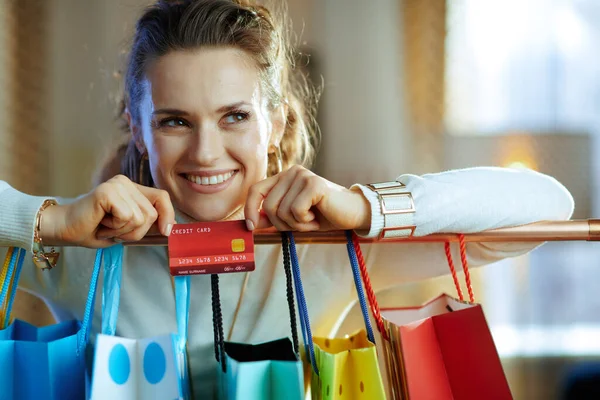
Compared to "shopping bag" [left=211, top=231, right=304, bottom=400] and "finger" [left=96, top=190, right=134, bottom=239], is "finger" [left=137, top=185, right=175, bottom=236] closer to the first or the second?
"finger" [left=96, top=190, right=134, bottom=239]

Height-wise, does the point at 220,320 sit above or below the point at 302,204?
below

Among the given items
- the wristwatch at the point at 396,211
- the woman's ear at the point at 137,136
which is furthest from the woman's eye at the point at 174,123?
the wristwatch at the point at 396,211

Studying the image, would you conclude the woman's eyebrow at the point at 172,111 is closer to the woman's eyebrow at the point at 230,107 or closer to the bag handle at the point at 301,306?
the woman's eyebrow at the point at 230,107

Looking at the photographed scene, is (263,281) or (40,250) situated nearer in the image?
(40,250)

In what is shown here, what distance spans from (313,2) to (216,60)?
45.4 inches

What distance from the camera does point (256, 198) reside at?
0.70 m

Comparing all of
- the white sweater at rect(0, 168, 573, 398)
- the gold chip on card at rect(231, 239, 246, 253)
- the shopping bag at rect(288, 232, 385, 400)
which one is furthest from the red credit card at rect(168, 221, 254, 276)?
the white sweater at rect(0, 168, 573, 398)

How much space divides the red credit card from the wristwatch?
0.15 m

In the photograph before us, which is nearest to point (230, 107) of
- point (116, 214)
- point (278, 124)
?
point (278, 124)

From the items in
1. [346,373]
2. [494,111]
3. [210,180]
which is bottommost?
[346,373]

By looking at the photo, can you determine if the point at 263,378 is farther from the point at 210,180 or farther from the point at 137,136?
the point at 137,136

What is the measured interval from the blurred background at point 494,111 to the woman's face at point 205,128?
3.44 ft

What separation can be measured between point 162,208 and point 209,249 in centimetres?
8

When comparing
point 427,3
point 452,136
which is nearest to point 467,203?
point 452,136
